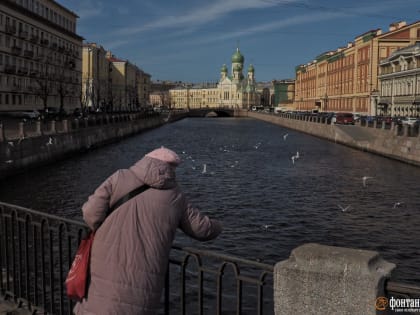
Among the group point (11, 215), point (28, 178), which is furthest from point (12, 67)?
point (11, 215)

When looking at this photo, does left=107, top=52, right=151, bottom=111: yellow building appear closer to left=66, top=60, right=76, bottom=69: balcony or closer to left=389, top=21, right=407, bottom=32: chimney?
left=66, top=60, right=76, bottom=69: balcony

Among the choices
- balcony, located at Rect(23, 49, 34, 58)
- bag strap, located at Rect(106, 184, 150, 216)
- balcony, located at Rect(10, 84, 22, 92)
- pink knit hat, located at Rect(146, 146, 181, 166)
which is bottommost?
bag strap, located at Rect(106, 184, 150, 216)

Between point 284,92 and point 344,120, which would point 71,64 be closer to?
point 344,120

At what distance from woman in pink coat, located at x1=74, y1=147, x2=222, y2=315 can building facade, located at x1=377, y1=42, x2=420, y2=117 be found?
2610 inches

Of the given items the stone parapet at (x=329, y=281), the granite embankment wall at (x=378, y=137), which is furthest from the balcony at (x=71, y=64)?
the stone parapet at (x=329, y=281)

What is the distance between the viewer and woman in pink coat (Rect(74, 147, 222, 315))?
3.85 metres

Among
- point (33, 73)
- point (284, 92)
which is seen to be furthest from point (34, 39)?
point (284, 92)

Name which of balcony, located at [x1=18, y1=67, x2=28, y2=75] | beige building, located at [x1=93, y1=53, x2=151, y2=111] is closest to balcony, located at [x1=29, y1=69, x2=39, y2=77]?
balcony, located at [x1=18, y1=67, x2=28, y2=75]

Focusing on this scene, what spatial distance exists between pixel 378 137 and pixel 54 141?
25.6 meters

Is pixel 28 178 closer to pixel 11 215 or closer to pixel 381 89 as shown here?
pixel 11 215

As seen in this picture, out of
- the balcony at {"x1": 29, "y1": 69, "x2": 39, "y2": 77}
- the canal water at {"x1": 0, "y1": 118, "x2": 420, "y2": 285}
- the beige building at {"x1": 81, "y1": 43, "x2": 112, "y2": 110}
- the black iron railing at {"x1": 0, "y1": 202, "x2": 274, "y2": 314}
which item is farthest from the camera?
the beige building at {"x1": 81, "y1": 43, "x2": 112, "y2": 110}

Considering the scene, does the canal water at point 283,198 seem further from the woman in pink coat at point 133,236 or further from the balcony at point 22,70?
the balcony at point 22,70

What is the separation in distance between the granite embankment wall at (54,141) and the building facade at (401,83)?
36.7m

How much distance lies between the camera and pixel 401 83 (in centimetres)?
7250
